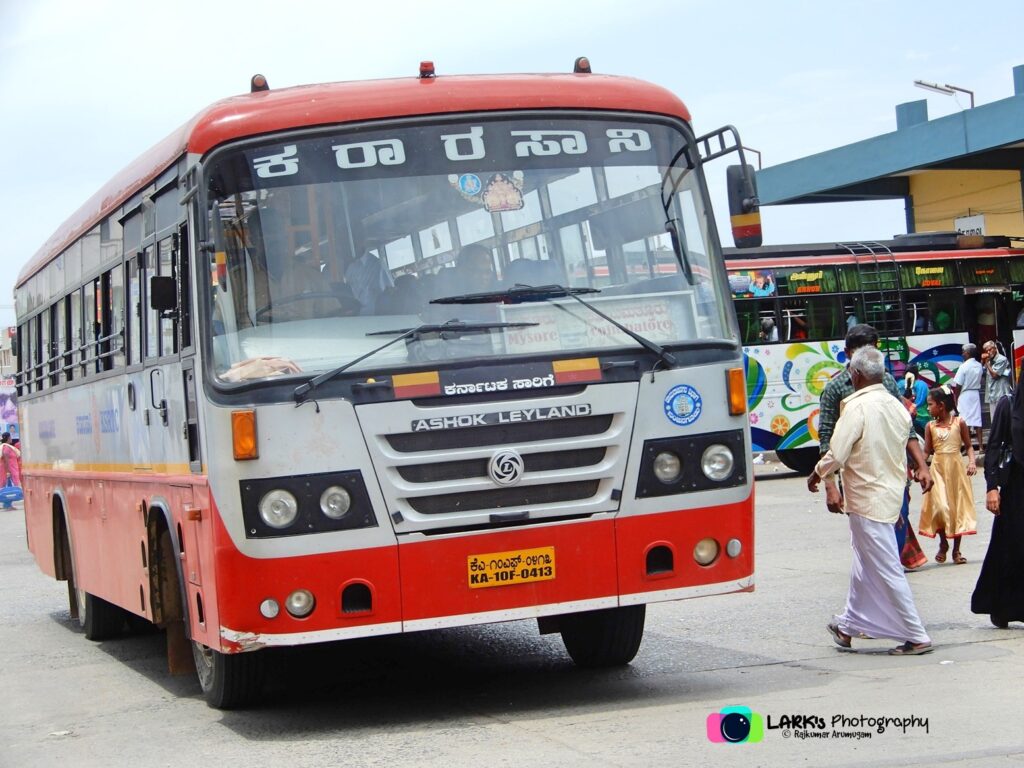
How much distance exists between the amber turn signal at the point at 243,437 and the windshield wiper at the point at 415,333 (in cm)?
24

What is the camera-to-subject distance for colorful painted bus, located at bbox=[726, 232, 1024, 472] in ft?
82.9

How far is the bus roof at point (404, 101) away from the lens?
297 inches

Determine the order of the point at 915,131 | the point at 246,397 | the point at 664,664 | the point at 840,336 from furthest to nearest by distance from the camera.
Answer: the point at 915,131, the point at 840,336, the point at 664,664, the point at 246,397

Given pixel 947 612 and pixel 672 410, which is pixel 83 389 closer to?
pixel 672 410

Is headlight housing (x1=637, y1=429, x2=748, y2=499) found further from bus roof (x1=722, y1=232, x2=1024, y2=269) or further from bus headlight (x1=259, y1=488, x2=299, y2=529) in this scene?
bus roof (x1=722, y1=232, x2=1024, y2=269)

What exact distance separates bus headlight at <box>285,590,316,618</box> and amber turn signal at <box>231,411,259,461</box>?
0.65 m

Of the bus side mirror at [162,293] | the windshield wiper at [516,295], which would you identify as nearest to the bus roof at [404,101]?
the bus side mirror at [162,293]

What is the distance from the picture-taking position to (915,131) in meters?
31.7

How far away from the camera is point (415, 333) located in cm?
737

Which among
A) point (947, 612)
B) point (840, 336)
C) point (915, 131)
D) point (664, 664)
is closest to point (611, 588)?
point (664, 664)

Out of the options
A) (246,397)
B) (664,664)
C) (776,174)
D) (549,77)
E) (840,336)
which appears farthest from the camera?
(776,174)

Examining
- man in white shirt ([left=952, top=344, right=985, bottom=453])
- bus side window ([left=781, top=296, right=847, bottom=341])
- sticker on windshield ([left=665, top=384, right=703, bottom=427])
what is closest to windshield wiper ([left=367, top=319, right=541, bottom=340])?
sticker on windshield ([left=665, top=384, right=703, bottom=427])

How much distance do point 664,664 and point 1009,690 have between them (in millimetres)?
2184

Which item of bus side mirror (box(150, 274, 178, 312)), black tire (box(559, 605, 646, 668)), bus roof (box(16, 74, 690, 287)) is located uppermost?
bus roof (box(16, 74, 690, 287))
